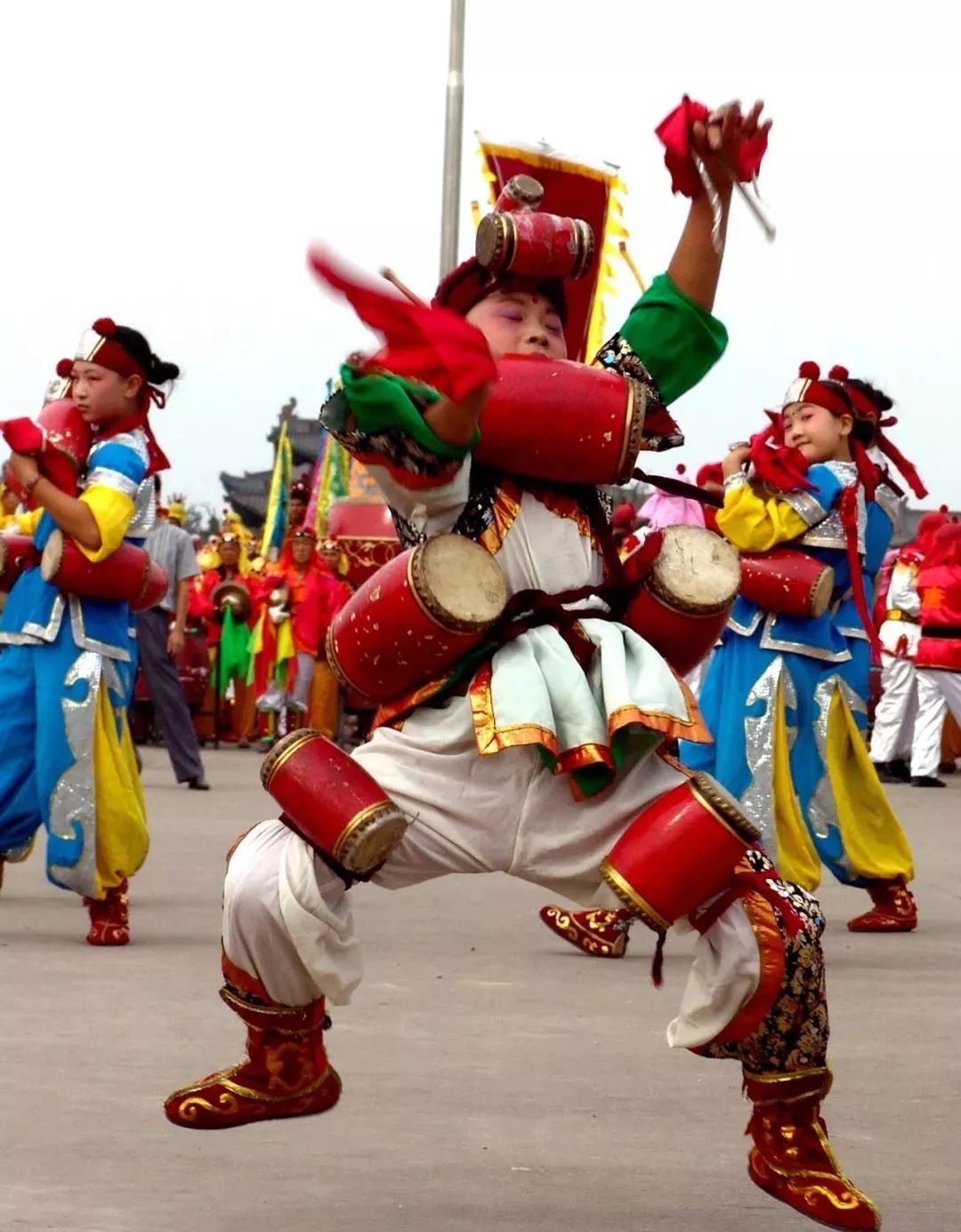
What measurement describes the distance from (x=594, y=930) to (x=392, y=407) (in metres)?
3.75

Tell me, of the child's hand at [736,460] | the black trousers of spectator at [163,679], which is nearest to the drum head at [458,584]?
the child's hand at [736,460]

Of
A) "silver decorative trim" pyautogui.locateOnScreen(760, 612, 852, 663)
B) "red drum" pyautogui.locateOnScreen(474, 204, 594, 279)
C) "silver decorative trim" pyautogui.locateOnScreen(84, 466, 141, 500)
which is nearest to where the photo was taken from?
"red drum" pyautogui.locateOnScreen(474, 204, 594, 279)

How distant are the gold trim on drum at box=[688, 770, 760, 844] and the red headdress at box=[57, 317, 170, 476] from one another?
3520 mm

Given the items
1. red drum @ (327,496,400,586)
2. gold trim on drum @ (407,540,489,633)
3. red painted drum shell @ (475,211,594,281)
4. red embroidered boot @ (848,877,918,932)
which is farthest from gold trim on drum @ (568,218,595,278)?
red drum @ (327,496,400,586)

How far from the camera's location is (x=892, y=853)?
290 inches

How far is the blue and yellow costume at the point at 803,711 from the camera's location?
7.02 metres

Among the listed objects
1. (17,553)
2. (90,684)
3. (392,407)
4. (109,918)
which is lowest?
(109,918)

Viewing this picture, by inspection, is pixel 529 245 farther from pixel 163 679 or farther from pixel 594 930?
pixel 163 679

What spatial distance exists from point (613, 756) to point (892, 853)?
159 inches

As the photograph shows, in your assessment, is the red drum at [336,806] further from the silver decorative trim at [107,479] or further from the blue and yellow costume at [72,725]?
the blue and yellow costume at [72,725]

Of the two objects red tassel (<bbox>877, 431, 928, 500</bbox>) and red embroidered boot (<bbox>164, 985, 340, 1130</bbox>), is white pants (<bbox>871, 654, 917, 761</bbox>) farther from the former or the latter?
red embroidered boot (<bbox>164, 985, 340, 1130</bbox>)

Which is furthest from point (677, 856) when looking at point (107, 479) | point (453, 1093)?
point (107, 479)

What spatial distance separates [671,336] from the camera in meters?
3.86

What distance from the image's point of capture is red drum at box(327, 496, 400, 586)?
16781mm
